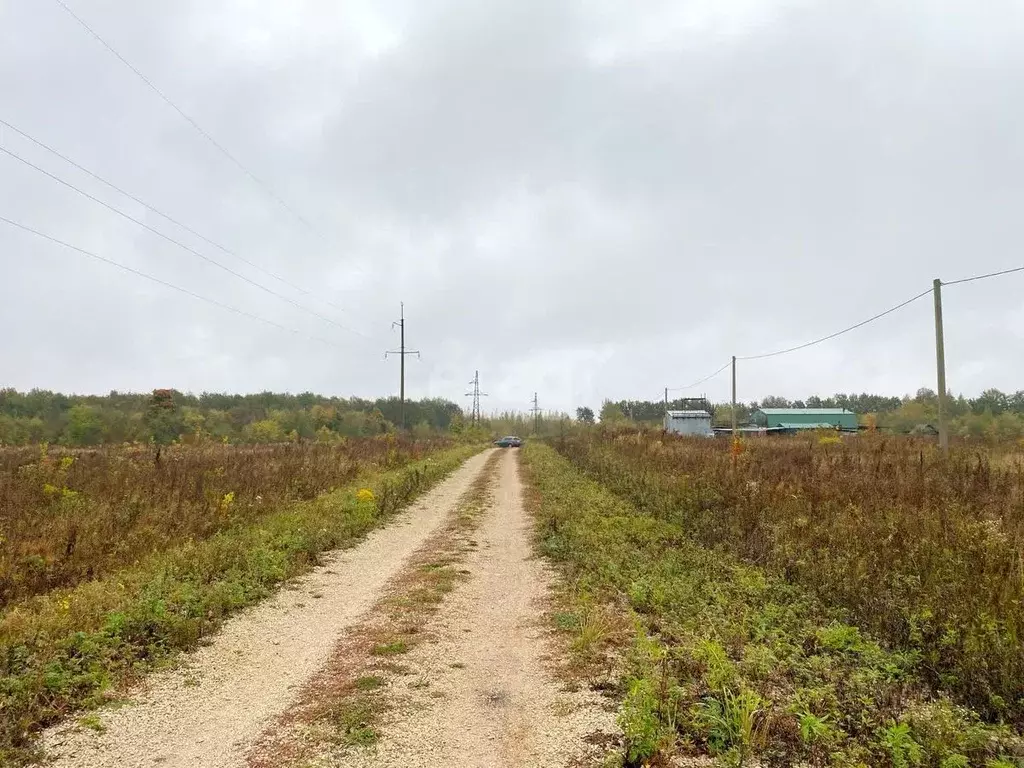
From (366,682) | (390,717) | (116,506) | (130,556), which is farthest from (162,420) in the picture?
(390,717)

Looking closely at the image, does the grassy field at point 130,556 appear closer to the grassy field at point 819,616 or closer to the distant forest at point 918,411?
the grassy field at point 819,616

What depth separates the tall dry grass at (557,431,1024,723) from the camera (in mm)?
5043

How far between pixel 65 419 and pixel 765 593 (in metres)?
45.1

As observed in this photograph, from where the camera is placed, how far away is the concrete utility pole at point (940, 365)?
15.2 m

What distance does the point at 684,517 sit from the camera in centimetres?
1226

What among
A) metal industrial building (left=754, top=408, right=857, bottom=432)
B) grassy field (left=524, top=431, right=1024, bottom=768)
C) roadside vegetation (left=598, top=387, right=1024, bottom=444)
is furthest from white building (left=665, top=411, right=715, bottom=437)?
grassy field (left=524, top=431, right=1024, bottom=768)

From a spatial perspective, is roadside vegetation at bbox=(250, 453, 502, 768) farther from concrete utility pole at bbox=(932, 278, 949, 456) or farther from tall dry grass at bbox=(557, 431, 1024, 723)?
concrete utility pole at bbox=(932, 278, 949, 456)

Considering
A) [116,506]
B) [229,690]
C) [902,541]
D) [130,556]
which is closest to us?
[229,690]

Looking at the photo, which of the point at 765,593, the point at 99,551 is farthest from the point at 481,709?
the point at 99,551

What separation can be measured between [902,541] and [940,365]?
10613 mm

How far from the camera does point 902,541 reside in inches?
287

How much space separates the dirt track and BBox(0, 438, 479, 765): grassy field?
1.44 ft

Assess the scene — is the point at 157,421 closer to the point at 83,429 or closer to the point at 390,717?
the point at 83,429

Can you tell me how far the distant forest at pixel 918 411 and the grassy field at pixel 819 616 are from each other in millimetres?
21436
